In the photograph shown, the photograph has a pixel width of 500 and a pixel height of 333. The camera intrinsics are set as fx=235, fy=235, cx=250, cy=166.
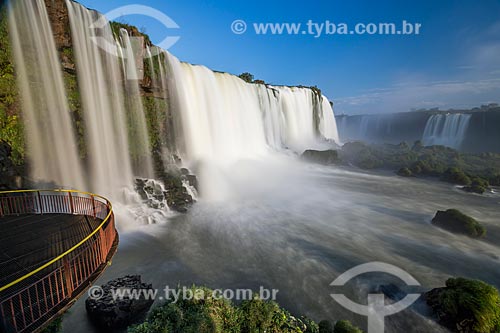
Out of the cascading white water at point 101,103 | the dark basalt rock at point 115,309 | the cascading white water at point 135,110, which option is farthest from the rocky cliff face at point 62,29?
the dark basalt rock at point 115,309

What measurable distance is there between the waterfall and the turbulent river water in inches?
281

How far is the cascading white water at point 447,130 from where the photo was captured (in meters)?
60.3

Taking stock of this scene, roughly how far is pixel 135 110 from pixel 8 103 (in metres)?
7.79

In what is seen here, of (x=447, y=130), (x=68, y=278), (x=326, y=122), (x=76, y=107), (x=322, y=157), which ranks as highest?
(x=76, y=107)

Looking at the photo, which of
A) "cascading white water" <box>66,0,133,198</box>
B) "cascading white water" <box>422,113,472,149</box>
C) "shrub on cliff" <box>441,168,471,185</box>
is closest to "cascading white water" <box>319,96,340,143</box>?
"cascading white water" <box>422,113,472,149</box>

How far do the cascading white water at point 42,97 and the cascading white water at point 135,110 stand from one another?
4609 mm

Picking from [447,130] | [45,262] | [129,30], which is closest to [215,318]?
[45,262]

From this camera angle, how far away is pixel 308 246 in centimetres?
1345

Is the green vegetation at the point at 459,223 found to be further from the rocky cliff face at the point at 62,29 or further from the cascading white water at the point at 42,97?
the rocky cliff face at the point at 62,29

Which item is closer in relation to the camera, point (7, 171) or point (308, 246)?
point (7, 171)

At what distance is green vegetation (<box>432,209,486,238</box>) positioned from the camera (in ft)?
47.8

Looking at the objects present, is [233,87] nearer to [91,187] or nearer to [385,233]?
[91,187]

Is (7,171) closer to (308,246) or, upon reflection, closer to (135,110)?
(135,110)

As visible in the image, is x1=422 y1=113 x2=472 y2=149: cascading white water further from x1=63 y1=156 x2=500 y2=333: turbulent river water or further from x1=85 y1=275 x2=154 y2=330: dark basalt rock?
x1=85 y1=275 x2=154 y2=330: dark basalt rock
